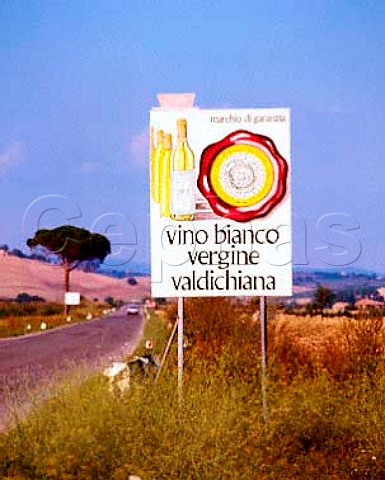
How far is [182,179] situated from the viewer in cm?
1312

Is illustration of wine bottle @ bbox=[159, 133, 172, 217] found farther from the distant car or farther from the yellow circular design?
the distant car

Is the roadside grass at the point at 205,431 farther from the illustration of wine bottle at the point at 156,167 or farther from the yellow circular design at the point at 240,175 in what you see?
the illustration of wine bottle at the point at 156,167

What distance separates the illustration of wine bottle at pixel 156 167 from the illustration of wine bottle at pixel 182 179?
0.19 meters

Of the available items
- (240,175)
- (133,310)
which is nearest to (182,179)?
(240,175)

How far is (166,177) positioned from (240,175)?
2.91ft

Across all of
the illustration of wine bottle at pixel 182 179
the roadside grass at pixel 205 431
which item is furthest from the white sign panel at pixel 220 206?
the roadside grass at pixel 205 431

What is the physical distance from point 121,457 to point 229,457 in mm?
853

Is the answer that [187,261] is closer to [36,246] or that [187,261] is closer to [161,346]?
[161,346]

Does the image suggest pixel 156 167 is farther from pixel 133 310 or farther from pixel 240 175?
pixel 133 310

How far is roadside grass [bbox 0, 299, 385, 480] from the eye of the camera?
8664 mm

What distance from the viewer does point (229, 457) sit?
8.74 meters

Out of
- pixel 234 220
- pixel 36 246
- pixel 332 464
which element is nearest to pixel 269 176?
pixel 234 220

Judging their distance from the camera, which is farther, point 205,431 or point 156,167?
point 156,167

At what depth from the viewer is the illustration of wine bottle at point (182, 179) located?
42.8ft
